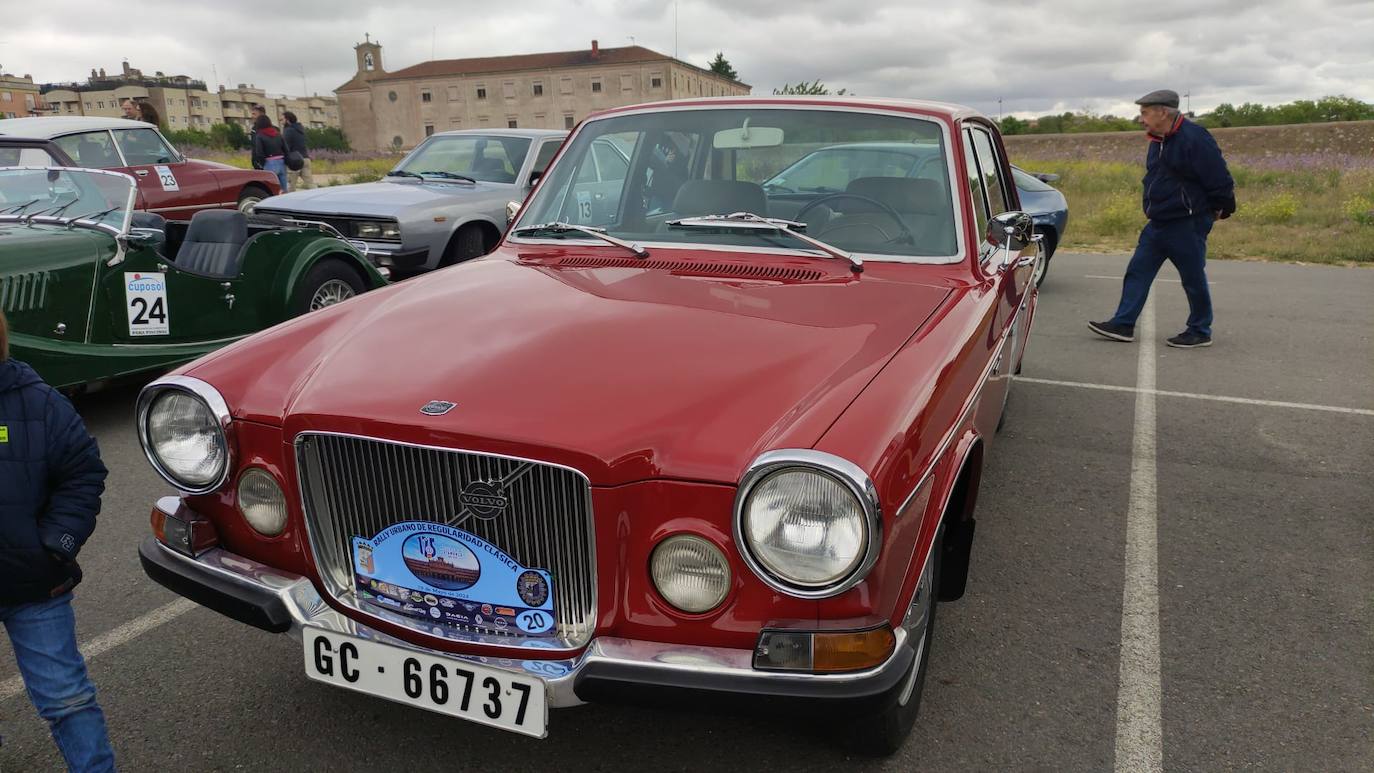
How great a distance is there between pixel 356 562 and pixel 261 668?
35.6 inches

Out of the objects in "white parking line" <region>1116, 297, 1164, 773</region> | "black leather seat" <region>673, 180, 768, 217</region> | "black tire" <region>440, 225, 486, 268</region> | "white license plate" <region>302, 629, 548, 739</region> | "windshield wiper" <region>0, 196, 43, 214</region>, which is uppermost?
"windshield wiper" <region>0, 196, 43, 214</region>

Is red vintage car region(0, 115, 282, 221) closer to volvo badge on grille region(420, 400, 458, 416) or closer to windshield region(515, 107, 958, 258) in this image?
windshield region(515, 107, 958, 258)

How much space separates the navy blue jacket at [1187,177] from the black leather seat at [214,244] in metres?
6.41

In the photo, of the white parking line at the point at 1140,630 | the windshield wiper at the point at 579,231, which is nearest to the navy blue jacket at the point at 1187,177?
the white parking line at the point at 1140,630

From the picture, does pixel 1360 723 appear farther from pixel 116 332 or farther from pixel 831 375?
pixel 116 332

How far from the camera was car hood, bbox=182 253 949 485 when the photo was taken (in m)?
2.00

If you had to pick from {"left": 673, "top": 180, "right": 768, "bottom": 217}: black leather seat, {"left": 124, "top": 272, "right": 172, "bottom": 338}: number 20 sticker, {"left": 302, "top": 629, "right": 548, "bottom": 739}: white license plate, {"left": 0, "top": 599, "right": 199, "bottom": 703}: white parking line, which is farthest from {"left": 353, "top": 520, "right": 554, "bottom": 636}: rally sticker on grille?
{"left": 124, "top": 272, "right": 172, "bottom": 338}: number 20 sticker

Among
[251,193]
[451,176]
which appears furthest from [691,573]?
[251,193]

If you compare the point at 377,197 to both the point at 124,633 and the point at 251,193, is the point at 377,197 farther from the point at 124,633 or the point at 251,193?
the point at 124,633

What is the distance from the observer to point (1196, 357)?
705 cm

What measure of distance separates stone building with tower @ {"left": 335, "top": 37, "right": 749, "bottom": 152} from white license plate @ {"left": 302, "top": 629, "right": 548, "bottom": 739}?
90889mm

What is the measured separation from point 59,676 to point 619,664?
1.30 metres

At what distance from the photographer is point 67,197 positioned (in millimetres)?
5527

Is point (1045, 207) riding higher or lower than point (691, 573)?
higher
